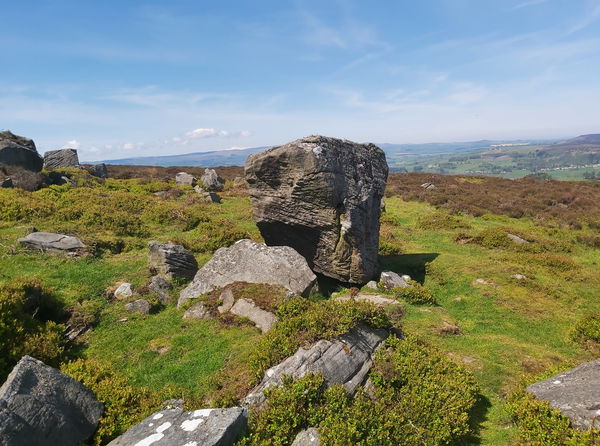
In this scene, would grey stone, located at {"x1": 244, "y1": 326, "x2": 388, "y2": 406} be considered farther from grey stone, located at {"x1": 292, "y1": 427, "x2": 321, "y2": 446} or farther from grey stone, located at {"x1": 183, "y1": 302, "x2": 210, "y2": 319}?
grey stone, located at {"x1": 183, "y1": 302, "x2": 210, "y2": 319}

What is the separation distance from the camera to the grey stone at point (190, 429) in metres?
6.64

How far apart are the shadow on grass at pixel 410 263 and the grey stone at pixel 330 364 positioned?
38.7 ft

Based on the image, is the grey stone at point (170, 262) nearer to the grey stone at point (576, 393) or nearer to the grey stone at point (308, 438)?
the grey stone at point (308, 438)

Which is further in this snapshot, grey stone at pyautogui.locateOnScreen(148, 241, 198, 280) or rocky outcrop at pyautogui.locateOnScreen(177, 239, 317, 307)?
grey stone at pyautogui.locateOnScreen(148, 241, 198, 280)

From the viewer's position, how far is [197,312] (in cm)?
1462

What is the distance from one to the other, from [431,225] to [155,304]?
26082mm

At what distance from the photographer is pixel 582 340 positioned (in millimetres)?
14164

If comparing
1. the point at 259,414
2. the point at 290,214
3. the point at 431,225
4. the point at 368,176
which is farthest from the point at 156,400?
the point at 431,225

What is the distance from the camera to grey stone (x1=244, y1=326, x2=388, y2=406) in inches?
363

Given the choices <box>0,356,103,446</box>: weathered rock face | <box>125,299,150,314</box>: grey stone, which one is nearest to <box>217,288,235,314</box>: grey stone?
<box>125,299,150,314</box>: grey stone

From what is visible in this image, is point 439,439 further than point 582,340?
No

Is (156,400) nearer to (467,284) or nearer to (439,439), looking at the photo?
(439,439)

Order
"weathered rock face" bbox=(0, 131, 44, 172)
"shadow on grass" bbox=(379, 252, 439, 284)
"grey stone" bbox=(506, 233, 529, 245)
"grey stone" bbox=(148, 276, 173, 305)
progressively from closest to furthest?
"grey stone" bbox=(148, 276, 173, 305), "shadow on grass" bbox=(379, 252, 439, 284), "grey stone" bbox=(506, 233, 529, 245), "weathered rock face" bbox=(0, 131, 44, 172)

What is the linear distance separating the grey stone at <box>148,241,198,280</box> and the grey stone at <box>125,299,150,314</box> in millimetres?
2610
